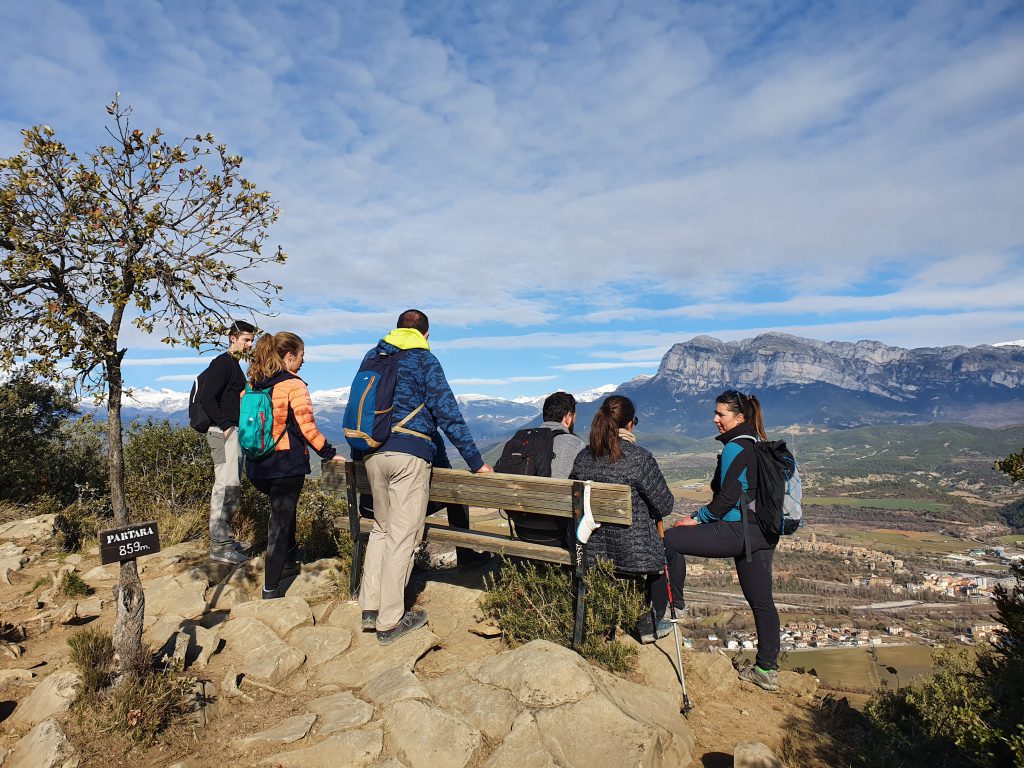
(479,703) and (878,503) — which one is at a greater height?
(479,703)

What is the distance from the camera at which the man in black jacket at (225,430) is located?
21.0 feet

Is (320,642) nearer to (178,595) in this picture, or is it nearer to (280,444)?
(280,444)

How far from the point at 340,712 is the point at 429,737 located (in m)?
0.87

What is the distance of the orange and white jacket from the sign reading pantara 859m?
5.08 ft

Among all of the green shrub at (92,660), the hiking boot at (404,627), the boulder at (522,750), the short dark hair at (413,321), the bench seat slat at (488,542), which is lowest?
the boulder at (522,750)

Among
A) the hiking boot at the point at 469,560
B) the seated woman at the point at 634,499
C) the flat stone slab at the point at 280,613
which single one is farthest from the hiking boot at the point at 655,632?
the flat stone slab at the point at 280,613

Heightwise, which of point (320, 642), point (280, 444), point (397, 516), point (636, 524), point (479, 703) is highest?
point (280, 444)

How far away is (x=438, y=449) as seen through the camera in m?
5.89

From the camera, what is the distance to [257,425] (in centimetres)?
577

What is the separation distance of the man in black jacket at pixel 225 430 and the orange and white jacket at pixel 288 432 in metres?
0.71

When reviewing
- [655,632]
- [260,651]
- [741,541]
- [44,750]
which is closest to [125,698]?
[44,750]

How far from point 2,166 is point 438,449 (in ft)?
13.5

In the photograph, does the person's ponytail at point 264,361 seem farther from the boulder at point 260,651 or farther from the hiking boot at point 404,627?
the hiking boot at point 404,627

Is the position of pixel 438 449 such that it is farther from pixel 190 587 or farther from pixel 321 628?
pixel 190 587
